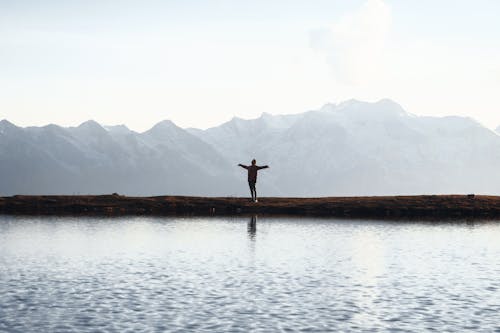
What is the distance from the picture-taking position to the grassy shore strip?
86.8 metres

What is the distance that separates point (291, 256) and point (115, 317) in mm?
19676

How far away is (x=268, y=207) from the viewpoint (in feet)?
289

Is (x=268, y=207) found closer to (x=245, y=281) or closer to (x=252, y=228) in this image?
(x=252, y=228)

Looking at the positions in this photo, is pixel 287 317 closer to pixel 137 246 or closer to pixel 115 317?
pixel 115 317

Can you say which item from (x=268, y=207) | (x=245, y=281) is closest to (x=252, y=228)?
(x=268, y=207)

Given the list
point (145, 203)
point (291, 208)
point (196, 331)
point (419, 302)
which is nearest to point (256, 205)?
point (291, 208)

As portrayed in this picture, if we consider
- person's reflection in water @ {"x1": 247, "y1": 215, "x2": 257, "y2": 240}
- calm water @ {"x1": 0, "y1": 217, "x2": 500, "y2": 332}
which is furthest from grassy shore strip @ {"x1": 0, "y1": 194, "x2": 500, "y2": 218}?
calm water @ {"x1": 0, "y1": 217, "x2": 500, "y2": 332}

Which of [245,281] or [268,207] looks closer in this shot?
[245,281]

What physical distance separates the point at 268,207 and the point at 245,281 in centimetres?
5437

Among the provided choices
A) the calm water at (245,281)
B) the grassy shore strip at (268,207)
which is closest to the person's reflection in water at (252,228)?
the calm water at (245,281)

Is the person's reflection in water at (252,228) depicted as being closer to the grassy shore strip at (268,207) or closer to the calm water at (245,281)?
the calm water at (245,281)

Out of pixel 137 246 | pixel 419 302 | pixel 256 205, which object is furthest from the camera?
pixel 256 205

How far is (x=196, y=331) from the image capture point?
77.4 ft

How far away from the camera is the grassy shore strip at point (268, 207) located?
285ft
